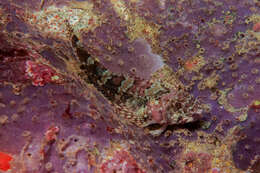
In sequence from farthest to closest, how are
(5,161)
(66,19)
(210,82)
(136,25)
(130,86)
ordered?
(66,19), (136,25), (130,86), (210,82), (5,161)

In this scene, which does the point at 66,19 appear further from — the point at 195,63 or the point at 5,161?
the point at 5,161

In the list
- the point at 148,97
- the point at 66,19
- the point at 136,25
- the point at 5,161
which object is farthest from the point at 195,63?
the point at 5,161

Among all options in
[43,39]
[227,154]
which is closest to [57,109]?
[43,39]

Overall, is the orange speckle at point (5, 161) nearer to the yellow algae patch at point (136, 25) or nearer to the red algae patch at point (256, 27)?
the yellow algae patch at point (136, 25)

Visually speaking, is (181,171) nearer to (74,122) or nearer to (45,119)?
(74,122)

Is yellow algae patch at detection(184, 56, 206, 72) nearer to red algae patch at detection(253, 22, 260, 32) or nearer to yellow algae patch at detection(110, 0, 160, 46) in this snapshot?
yellow algae patch at detection(110, 0, 160, 46)

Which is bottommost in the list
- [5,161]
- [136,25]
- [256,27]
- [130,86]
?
[5,161]
